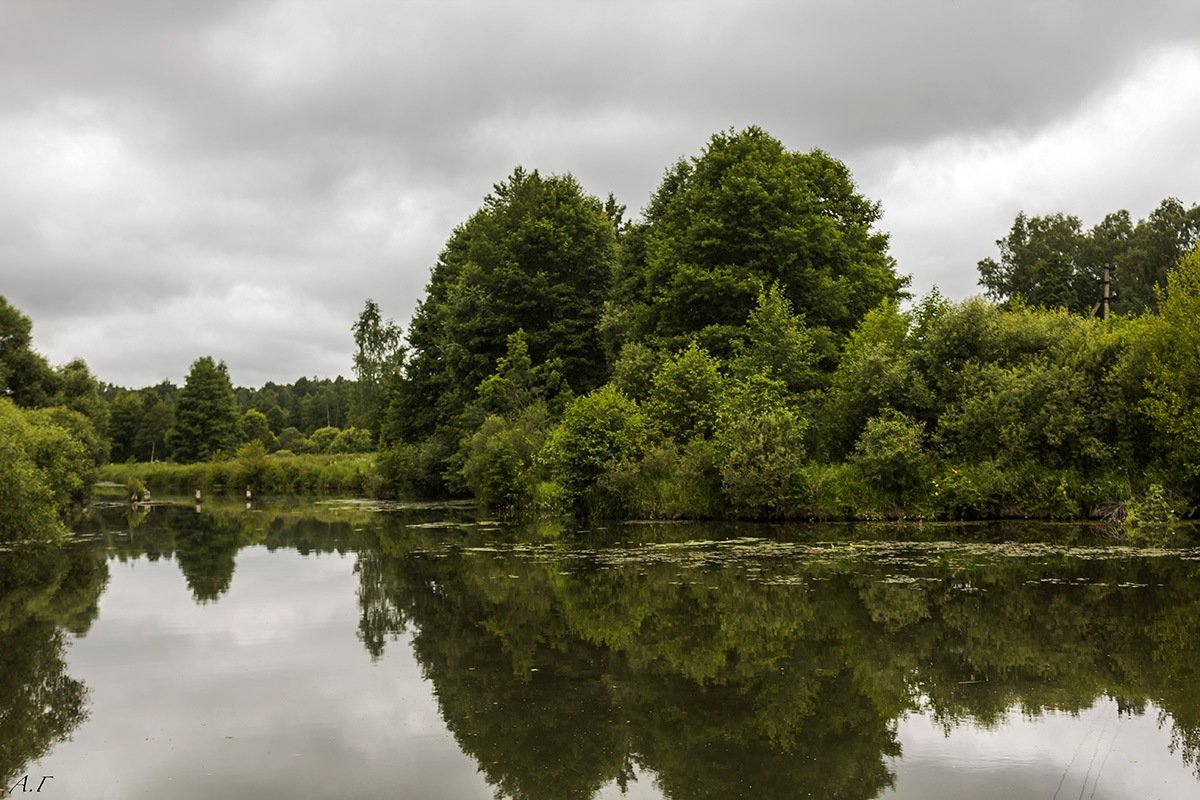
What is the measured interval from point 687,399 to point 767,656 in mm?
20834

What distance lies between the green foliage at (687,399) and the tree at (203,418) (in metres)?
61.0

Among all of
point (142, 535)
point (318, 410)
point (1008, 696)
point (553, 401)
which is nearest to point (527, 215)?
point (553, 401)

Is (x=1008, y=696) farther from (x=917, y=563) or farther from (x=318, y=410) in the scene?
(x=318, y=410)

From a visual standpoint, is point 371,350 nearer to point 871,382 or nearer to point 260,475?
point 260,475

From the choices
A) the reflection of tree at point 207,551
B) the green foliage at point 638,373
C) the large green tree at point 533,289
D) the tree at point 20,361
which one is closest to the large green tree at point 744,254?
the green foliage at point 638,373

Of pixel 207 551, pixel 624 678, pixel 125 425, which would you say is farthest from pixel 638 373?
pixel 125 425

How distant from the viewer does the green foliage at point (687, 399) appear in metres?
30.8

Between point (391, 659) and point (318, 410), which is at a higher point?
point (318, 410)

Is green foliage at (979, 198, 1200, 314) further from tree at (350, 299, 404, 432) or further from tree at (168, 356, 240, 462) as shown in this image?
tree at (168, 356, 240, 462)

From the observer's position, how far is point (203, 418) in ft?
272

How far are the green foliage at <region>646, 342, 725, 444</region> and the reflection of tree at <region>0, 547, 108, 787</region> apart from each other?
56.1 feet

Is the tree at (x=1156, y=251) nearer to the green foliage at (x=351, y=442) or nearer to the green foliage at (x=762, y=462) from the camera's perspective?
the green foliage at (x=762, y=462)

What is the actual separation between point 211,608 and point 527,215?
1287 inches

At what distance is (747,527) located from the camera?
26.5 m
